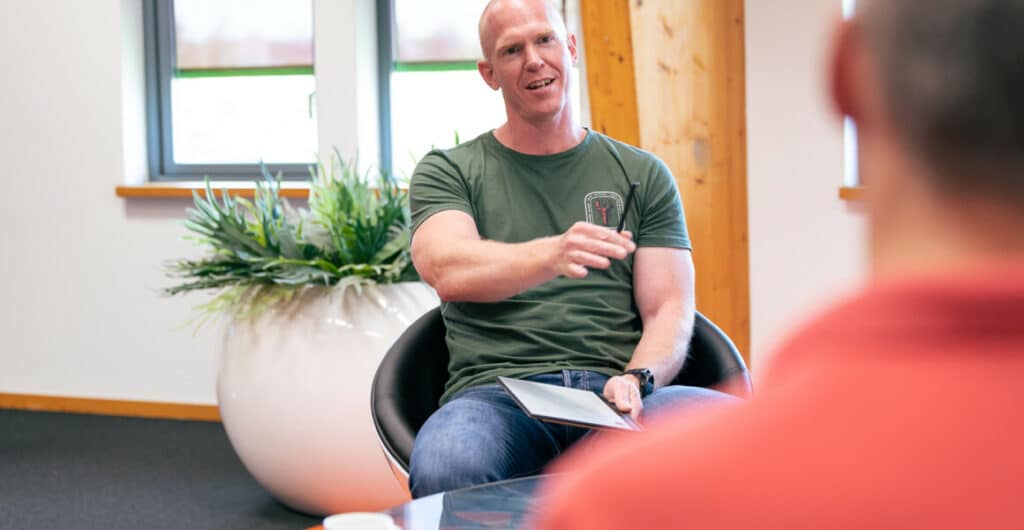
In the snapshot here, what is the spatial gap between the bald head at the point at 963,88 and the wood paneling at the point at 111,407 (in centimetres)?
448

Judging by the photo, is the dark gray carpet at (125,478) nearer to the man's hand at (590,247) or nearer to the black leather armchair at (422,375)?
the black leather armchair at (422,375)

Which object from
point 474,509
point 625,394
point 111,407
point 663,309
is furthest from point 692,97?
point 111,407

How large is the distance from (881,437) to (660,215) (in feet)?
6.19

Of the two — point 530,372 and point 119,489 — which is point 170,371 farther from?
point 530,372

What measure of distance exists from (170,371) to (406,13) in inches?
69.0

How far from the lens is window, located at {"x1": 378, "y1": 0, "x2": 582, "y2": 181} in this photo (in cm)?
461

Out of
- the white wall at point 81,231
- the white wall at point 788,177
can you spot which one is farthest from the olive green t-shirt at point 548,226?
the white wall at point 81,231

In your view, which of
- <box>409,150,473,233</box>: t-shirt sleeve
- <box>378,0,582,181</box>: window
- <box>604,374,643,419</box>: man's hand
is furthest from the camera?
<box>378,0,582,181</box>: window

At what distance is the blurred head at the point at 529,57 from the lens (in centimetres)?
228

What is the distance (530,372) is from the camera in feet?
6.84

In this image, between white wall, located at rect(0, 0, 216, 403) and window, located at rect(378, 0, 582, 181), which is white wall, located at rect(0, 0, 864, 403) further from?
window, located at rect(378, 0, 582, 181)

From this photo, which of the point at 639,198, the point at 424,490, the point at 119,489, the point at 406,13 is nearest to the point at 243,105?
the point at 406,13

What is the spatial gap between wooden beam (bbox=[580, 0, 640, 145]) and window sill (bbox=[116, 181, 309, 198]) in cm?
148

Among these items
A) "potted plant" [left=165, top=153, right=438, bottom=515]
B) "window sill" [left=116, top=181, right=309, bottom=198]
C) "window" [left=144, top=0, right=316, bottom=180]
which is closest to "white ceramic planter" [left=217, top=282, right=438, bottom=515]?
"potted plant" [left=165, top=153, right=438, bottom=515]
